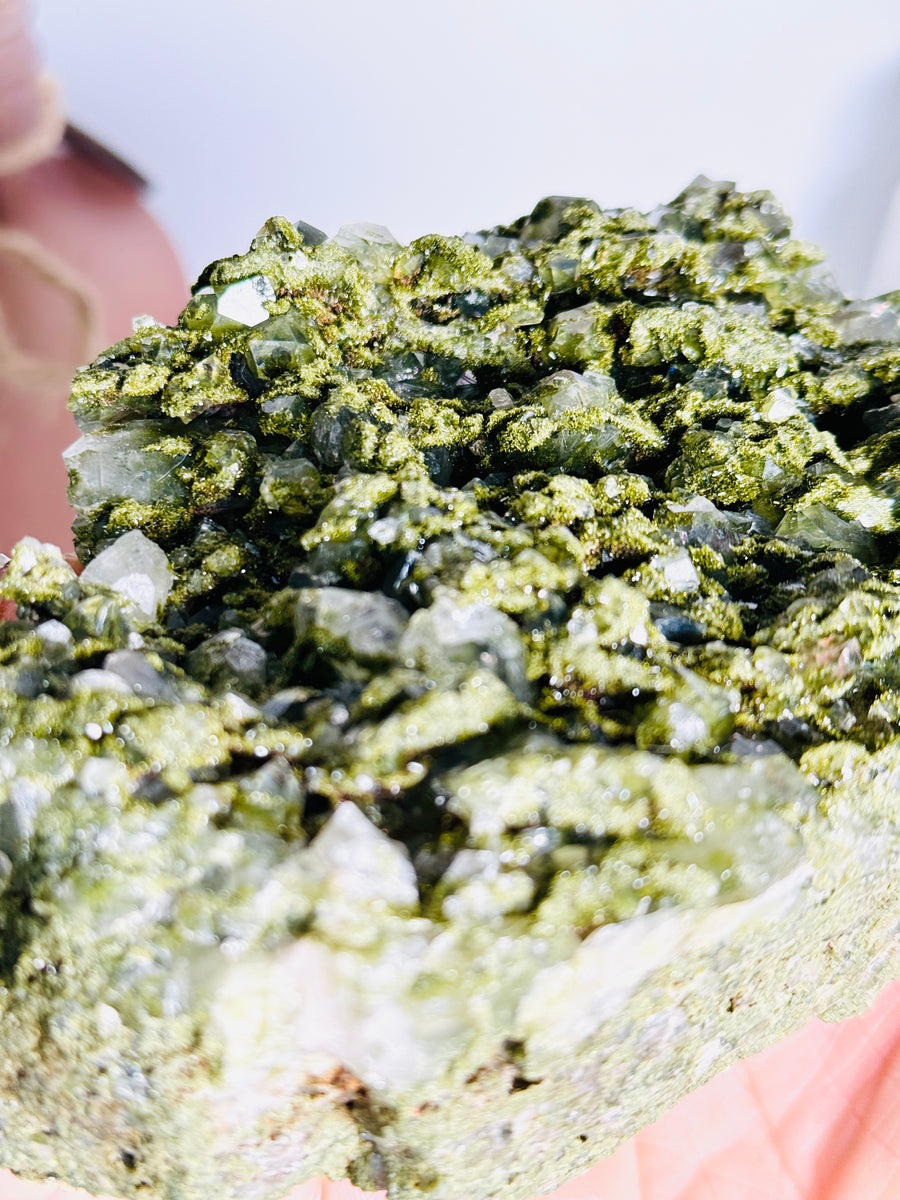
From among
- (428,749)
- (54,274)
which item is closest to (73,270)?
(54,274)

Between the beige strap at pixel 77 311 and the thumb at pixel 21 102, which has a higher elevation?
the thumb at pixel 21 102

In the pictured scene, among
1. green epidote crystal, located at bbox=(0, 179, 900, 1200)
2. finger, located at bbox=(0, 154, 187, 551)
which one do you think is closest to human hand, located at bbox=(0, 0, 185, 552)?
finger, located at bbox=(0, 154, 187, 551)

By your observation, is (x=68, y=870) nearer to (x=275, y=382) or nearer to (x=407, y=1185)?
(x=407, y=1185)

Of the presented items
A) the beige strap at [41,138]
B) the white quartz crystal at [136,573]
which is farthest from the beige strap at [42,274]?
the white quartz crystal at [136,573]

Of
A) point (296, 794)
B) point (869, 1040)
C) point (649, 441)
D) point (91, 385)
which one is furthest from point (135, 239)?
point (869, 1040)

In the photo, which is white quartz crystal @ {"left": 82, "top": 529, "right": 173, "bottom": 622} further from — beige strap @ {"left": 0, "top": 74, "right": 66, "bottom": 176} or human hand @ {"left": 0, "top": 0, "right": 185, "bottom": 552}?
beige strap @ {"left": 0, "top": 74, "right": 66, "bottom": 176}

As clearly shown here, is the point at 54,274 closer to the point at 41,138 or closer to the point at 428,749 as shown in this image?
the point at 41,138

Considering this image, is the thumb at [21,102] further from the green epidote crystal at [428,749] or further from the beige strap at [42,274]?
the green epidote crystal at [428,749]
